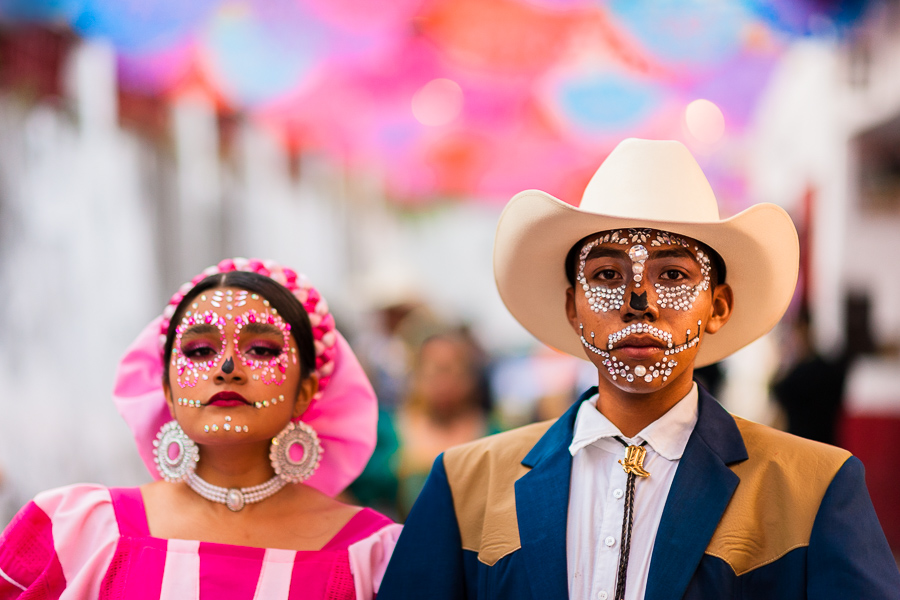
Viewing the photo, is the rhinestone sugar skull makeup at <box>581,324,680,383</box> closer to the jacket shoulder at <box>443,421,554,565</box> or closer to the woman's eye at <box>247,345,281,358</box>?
the jacket shoulder at <box>443,421,554,565</box>

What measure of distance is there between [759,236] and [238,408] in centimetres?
141

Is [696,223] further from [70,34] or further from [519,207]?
[70,34]

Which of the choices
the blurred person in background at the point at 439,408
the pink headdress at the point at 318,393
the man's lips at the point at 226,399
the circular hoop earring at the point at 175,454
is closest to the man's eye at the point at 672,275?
the pink headdress at the point at 318,393

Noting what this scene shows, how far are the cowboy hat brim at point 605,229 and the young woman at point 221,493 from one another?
620mm

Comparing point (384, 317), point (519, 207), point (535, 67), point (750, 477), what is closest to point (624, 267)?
point (519, 207)

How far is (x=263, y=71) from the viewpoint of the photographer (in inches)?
219

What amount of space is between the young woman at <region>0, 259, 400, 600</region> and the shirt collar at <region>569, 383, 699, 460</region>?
2.08ft

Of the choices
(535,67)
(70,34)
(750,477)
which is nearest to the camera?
(750,477)

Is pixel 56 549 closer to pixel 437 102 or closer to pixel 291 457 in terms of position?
pixel 291 457

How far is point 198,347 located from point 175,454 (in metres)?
0.31

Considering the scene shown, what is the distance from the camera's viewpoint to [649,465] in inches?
85.7

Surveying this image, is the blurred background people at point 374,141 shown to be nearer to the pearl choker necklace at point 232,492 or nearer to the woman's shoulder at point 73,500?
the woman's shoulder at point 73,500

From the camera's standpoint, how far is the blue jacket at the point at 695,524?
6.40 feet

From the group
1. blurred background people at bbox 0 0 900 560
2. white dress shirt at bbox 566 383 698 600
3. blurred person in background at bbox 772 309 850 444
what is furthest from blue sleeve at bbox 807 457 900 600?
blurred person in background at bbox 772 309 850 444
